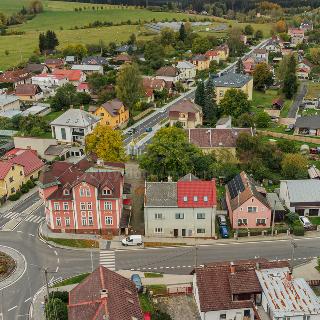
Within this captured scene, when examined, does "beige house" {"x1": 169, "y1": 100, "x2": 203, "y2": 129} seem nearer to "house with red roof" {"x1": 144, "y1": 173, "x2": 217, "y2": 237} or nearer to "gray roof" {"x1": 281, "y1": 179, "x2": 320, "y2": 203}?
"gray roof" {"x1": 281, "y1": 179, "x2": 320, "y2": 203}

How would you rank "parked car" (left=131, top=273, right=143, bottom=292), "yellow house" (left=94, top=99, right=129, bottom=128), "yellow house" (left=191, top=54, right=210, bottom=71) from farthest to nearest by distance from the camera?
"yellow house" (left=191, top=54, right=210, bottom=71), "yellow house" (left=94, top=99, right=129, bottom=128), "parked car" (left=131, top=273, right=143, bottom=292)

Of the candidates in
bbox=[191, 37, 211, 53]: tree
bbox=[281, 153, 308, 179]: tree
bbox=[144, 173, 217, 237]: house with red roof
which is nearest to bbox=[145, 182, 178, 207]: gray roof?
bbox=[144, 173, 217, 237]: house with red roof

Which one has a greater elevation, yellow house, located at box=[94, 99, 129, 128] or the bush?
yellow house, located at box=[94, 99, 129, 128]

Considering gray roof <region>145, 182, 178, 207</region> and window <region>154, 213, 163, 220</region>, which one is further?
window <region>154, 213, 163, 220</region>

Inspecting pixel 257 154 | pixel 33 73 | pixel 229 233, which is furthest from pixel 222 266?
pixel 33 73

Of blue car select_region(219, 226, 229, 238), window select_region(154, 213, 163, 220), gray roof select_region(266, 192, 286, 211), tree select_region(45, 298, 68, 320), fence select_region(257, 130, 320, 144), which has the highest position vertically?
window select_region(154, 213, 163, 220)

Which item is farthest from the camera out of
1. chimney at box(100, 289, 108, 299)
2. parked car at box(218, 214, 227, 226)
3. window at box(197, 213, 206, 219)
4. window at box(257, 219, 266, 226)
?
parked car at box(218, 214, 227, 226)

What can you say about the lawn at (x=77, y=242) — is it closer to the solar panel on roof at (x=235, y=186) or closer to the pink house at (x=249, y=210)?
the pink house at (x=249, y=210)
